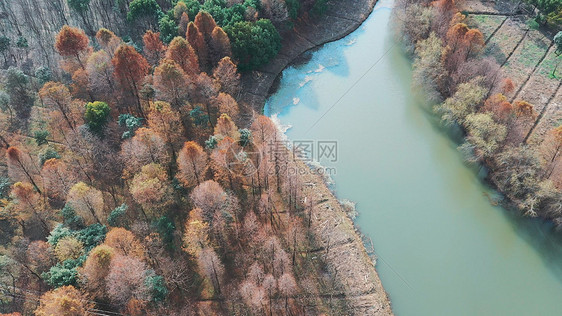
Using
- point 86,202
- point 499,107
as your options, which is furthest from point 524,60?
point 86,202

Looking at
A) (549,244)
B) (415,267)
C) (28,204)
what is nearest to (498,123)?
(549,244)

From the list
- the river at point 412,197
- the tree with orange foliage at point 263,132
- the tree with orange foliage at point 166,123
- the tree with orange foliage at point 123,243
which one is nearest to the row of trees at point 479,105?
the river at point 412,197

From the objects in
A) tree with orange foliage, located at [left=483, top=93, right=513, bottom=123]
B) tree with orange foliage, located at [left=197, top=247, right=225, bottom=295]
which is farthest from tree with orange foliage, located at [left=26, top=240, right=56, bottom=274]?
tree with orange foliage, located at [left=483, top=93, right=513, bottom=123]

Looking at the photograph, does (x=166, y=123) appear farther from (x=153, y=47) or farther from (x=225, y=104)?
(x=153, y=47)

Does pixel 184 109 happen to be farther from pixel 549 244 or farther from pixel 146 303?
pixel 549 244

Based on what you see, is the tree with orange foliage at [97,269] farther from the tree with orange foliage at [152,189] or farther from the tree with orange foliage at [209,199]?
the tree with orange foliage at [209,199]
